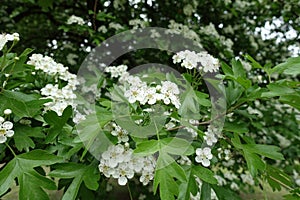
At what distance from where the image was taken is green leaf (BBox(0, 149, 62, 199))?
1.21 m

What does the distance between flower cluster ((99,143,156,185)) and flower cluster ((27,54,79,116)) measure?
16.1 inches

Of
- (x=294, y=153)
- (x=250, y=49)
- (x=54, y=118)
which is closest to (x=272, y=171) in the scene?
(x=54, y=118)

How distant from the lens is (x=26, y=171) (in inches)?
48.9

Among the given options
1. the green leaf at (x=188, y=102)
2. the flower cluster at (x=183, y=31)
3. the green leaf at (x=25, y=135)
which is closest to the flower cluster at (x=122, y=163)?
the green leaf at (x=188, y=102)

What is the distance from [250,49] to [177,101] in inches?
124

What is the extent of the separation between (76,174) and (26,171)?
0.58ft

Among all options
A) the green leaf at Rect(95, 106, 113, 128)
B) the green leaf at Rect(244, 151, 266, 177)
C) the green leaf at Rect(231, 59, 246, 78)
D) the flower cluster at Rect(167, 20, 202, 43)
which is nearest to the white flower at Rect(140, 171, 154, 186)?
the green leaf at Rect(95, 106, 113, 128)

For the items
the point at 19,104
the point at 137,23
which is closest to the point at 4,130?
the point at 19,104

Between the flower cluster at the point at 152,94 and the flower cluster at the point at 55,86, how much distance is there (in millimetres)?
452

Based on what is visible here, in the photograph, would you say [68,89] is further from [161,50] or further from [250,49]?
[250,49]

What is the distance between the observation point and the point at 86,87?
2566 millimetres

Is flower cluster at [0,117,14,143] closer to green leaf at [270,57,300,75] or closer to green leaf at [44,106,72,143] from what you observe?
green leaf at [44,106,72,143]

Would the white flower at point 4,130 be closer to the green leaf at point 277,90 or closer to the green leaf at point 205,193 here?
the green leaf at point 205,193

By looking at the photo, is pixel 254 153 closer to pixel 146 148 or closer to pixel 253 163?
pixel 253 163
